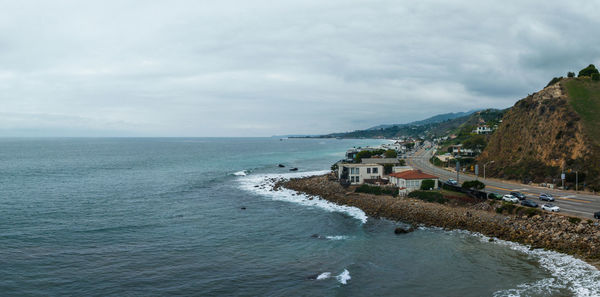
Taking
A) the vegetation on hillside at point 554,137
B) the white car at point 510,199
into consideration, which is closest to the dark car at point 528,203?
the white car at point 510,199

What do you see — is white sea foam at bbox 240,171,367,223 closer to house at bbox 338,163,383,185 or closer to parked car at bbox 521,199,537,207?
house at bbox 338,163,383,185

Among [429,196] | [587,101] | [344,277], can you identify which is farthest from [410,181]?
[587,101]

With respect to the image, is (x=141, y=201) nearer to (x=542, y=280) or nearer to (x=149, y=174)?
(x=149, y=174)

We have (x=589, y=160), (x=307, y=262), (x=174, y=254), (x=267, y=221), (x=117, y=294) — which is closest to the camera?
(x=117, y=294)

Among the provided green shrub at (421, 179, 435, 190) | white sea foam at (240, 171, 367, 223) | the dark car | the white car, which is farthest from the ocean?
green shrub at (421, 179, 435, 190)

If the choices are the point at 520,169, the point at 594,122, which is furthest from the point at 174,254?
the point at 594,122

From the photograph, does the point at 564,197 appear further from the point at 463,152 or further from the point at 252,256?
the point at 463,152

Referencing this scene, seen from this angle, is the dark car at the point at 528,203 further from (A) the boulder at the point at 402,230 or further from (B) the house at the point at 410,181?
(A) the boulder at the point at 402,230
